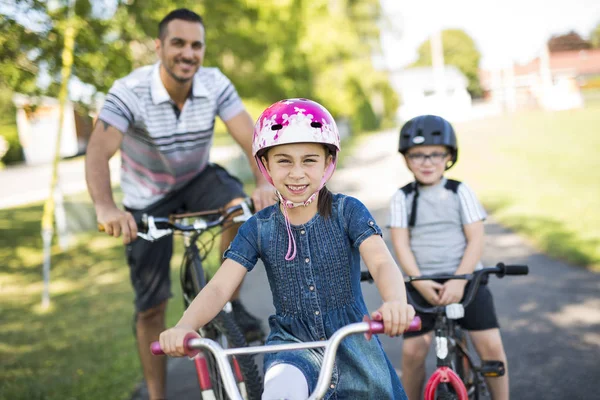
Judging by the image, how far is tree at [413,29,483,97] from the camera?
11744 centimetres

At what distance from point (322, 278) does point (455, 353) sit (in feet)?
4.52

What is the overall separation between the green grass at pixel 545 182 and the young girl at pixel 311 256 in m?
5.91

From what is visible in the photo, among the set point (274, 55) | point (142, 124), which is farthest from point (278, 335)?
point (274, 55)

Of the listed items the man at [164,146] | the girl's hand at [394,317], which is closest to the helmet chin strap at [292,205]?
the girl's hand at [394,317]

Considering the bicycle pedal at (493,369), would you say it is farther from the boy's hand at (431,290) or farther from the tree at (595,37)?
the tree at (595,37)

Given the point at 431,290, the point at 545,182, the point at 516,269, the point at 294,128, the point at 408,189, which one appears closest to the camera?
the point at 294,128

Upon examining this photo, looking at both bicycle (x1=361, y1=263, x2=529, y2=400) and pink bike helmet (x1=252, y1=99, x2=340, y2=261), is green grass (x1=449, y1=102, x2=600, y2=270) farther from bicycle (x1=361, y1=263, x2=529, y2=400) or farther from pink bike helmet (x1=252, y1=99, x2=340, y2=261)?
pink bike helmet (x1=252, y1=99, x2=340, y2=261)

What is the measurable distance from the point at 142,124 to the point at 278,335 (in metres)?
2.06

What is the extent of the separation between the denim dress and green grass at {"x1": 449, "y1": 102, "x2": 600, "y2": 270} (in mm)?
5892

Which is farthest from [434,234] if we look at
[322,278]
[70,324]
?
[70,324]

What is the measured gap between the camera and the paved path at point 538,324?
15.5ft

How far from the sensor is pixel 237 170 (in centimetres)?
2142

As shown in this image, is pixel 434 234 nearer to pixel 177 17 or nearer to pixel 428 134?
pixel 428 134

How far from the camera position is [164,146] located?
14.6 feet
